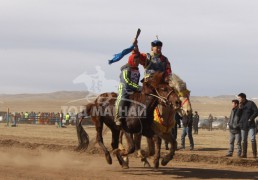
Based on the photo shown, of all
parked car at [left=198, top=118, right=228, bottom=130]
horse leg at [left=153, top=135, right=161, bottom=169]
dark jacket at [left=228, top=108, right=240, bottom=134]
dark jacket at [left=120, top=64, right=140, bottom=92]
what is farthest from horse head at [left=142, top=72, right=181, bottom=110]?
parked car at [left=198, top=118, right=228, bottom=130]

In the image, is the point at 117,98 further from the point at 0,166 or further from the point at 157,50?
the point at 0,166

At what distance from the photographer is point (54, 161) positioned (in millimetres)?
15672

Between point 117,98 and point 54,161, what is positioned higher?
point 117,98

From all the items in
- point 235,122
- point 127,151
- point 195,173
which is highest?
point 235,122

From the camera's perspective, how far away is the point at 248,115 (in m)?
16.8

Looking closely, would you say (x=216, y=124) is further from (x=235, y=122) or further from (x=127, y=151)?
(x=127, y=151)

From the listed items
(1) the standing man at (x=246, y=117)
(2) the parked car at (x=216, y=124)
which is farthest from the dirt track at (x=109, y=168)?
(2) the parked car at (x=216, y=124)

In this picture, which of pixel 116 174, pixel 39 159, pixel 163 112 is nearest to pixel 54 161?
pixel 39 159

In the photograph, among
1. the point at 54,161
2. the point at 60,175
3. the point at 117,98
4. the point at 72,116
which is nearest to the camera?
the point at 60,175

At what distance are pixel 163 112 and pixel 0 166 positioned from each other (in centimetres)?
458

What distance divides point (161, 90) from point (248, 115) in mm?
5528

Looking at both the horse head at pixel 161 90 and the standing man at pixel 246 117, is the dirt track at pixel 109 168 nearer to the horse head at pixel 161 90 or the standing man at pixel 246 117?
the standing man at pixel 246 117

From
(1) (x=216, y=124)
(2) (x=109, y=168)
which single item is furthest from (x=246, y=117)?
(1) (x=216, y=124)

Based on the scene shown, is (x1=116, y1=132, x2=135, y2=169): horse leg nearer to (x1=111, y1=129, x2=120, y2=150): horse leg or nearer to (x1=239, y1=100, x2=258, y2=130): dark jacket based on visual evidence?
(x1=111, y1=129, x2=120, y2=150): horse leg
